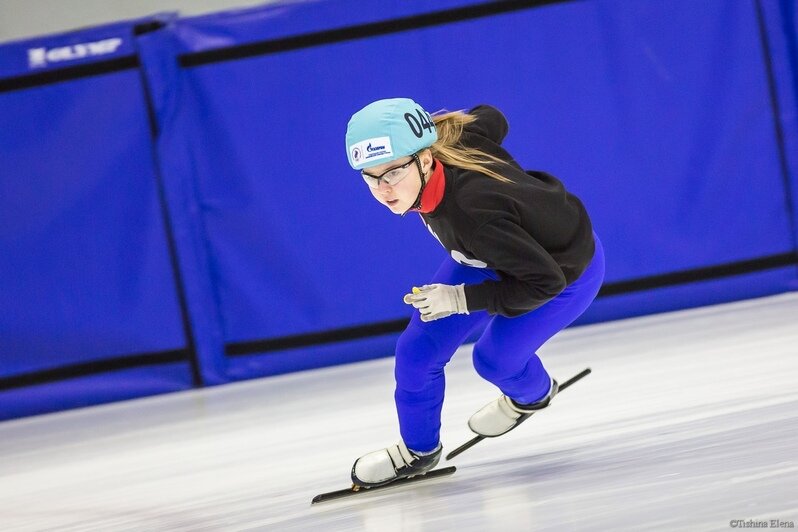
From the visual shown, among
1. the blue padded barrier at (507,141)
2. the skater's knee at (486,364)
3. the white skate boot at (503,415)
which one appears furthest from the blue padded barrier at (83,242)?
the skater's knee at (486,364)

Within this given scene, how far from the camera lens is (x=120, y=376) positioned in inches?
182

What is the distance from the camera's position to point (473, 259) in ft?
7.43

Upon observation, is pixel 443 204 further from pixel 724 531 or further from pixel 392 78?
pixel 392 78

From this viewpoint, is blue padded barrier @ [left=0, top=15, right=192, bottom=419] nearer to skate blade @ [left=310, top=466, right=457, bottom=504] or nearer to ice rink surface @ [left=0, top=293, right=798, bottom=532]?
ice rink surface @ [left=0, top=293, right=798, bottom=532]

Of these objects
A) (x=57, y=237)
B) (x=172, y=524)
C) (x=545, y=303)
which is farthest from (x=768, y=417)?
(x=57, y=237)

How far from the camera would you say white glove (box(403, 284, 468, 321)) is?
2.07m

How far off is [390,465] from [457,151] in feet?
2.53

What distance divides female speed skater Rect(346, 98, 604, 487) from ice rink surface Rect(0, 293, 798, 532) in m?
0.14

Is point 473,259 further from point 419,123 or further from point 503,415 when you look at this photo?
point 503,415

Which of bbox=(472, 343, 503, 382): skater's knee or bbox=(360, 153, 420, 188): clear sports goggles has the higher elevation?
bbox=(360, 153, 420, 188): clear sports goggles

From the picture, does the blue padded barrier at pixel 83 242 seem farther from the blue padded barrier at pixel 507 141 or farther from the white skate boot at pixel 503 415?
the white skate boot at pixel 503 415

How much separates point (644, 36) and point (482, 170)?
103 inches

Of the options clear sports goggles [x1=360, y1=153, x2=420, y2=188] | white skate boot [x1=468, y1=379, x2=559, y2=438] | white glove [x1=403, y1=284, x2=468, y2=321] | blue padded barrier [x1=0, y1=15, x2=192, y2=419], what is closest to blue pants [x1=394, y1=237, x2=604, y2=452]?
white skate boot [x1=468, y1=379, x2=559, y2=438]

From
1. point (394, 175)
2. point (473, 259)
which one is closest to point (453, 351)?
point (473, 259)
